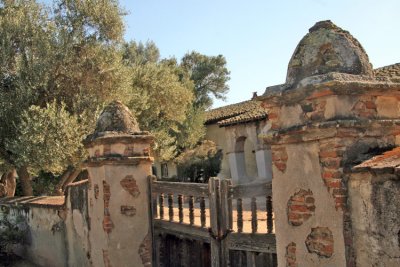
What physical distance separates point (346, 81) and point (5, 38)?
1323cm

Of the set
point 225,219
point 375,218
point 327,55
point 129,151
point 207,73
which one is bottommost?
point 225,219

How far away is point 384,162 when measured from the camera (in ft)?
11.5

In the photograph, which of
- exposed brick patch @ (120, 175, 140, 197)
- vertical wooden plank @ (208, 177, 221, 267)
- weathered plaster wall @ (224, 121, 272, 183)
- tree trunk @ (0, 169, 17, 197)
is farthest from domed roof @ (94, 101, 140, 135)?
weathered plaster wall @ (224, 121, 272, 183)

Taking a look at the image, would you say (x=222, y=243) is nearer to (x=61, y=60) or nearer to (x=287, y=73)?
(x=287, y=73)

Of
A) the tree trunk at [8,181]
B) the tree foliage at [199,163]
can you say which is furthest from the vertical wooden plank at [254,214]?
the tree foliage at [199,163]

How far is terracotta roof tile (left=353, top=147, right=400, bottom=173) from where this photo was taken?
133 inches

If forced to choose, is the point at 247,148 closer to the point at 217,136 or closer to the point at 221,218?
the point at 217,136

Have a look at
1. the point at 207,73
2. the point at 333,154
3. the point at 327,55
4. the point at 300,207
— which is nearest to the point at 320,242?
the point at 300,207

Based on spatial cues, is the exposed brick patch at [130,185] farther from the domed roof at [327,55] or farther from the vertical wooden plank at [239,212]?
the domed roof at [327,55]

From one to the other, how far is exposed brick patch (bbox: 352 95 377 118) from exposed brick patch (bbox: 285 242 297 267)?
4.30ft

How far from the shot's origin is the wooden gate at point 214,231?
18.9 ft

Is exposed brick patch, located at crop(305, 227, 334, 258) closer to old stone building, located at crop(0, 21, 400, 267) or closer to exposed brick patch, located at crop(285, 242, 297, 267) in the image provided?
old stone building, located at crop(0, 21, 400, 267)

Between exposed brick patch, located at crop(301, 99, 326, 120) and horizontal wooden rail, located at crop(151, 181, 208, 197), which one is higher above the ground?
exposed brick patch, located at crop(301, 99, 326, 120)

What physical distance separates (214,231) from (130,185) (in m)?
2.15
